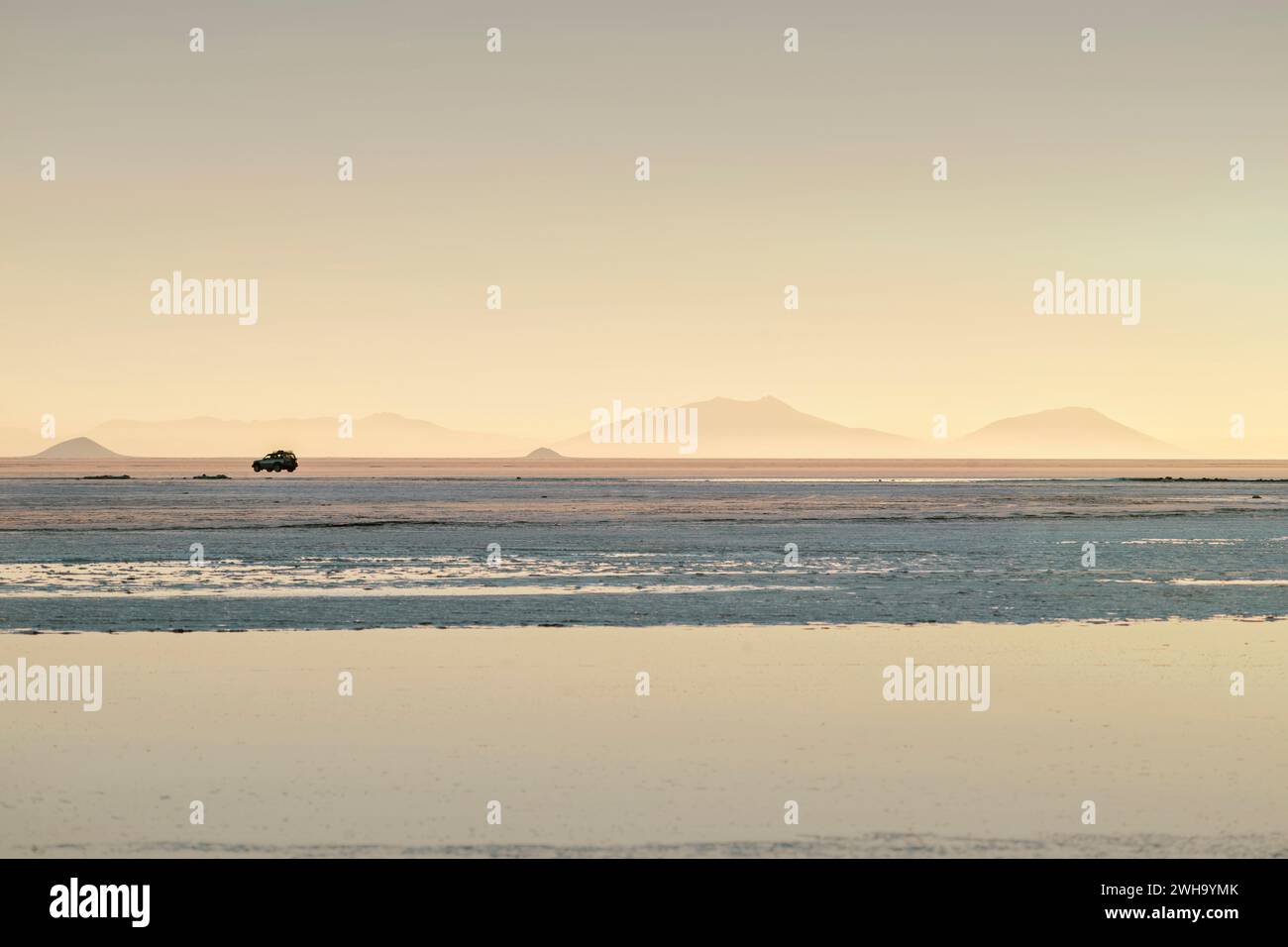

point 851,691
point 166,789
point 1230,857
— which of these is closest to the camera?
point 1230,857

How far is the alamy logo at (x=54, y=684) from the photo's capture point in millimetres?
15883

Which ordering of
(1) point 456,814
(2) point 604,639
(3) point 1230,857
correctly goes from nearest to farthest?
1. (3) point 1230,857
2. (1) point 456,814
3. (2) point 604,639

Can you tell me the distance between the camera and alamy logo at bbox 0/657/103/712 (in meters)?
15.9

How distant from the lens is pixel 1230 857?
374 inches

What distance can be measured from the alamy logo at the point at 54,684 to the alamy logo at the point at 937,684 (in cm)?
1029
